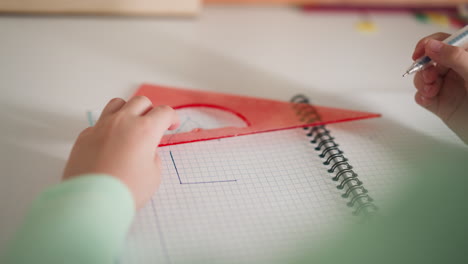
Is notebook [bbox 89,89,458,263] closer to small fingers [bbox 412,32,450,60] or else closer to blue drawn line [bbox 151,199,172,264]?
Answer: blue drawn line [bbox 151,199,172,264]

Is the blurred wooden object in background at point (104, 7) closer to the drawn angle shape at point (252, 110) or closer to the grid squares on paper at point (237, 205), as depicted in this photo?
the drawn angle shape at point (252, 110)

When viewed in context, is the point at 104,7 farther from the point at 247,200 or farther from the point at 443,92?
the point at 443,92

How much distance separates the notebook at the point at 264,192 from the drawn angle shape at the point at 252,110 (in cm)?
1

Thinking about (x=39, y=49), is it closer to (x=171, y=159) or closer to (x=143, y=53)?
(x=143, y=53)

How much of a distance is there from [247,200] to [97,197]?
0.23 meters

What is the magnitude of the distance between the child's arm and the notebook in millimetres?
53

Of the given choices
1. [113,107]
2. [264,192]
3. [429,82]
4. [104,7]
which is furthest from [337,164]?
[104,7]

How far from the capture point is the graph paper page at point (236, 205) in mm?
550

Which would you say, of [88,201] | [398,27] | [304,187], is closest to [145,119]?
[88,201]

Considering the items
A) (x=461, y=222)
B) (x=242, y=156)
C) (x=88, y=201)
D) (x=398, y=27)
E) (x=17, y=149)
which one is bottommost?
(x=461, y=222)

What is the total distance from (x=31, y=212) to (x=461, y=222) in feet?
1.96

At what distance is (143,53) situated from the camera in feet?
3.11

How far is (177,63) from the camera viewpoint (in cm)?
93

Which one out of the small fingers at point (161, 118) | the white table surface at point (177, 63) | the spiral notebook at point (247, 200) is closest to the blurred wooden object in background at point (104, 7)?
the white table surface at point (177, 63)
